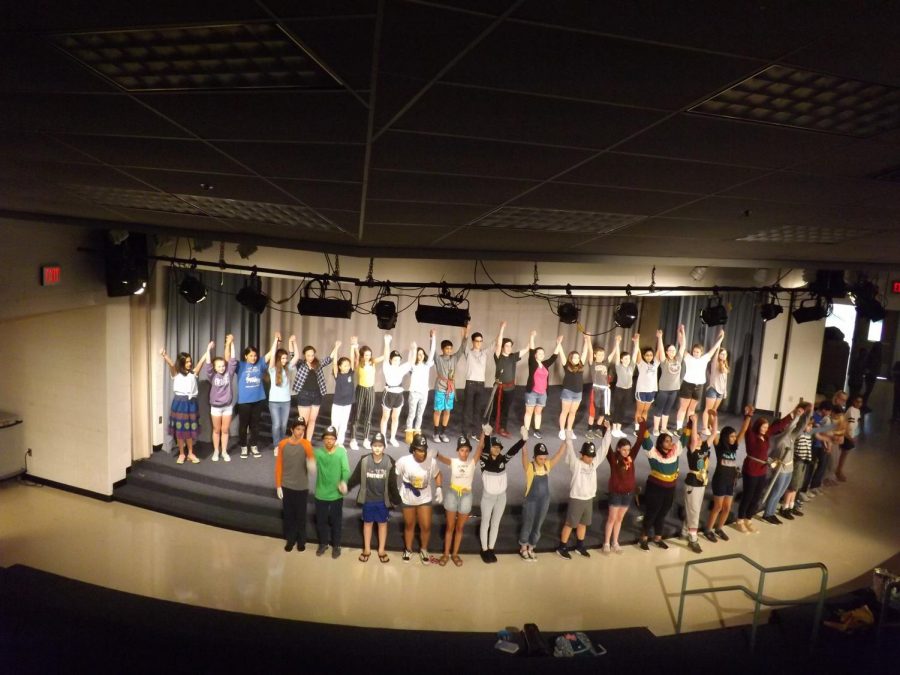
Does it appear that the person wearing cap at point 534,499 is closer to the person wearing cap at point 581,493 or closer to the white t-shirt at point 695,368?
the person wearing cap at point 581,493

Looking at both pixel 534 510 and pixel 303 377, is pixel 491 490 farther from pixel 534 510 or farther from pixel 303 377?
pixel 303 377

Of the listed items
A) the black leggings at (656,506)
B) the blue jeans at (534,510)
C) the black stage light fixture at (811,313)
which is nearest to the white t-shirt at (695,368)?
the black stage light fixture at (811,313)

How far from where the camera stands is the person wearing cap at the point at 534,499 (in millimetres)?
5621

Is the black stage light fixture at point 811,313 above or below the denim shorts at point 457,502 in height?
above

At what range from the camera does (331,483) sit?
5.46 m

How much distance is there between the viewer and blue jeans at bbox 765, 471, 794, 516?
266 inches

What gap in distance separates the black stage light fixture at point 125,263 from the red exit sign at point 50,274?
53cm

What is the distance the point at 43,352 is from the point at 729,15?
7.67 metres

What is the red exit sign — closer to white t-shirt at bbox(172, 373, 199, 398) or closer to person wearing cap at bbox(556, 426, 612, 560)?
white t-shirt at bbox(172, 373, 199, 398)

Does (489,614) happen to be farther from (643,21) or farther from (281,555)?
(643,21)

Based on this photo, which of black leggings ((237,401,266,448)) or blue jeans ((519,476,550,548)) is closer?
blue jeans ((519,476,550,548))

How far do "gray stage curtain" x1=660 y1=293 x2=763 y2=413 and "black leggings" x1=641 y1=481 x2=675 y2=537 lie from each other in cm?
456

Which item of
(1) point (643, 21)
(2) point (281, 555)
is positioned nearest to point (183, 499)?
(2) point (281, 555)

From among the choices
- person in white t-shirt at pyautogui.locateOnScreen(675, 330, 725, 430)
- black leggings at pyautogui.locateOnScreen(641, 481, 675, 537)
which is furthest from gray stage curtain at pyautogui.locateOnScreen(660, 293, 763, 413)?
black leggings at pyautogui.locateOnScreen(641, 481, 675, 537)
